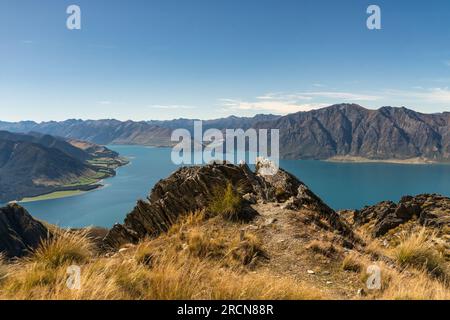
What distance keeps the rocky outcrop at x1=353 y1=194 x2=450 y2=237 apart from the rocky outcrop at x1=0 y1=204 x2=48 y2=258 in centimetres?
7747

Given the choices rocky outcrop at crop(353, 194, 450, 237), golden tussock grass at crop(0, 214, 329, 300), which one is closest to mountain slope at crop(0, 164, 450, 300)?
golden tussock grass at crop(0, 214, 329, 300)

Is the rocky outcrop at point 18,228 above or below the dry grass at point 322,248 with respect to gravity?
below

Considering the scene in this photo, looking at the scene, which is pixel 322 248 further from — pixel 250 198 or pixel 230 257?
pixel 250 198

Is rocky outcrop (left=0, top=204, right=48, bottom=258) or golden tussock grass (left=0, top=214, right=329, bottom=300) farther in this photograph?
rocky outcrop (left=0, top=204, right=48, bottom=258)

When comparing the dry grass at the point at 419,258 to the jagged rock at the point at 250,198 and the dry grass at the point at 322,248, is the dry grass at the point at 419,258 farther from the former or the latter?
the jagged rock at the point at 250,198

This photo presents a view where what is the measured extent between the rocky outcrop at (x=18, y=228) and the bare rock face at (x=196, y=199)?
260ft

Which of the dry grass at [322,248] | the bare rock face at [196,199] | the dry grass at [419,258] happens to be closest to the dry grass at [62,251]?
the dry grass at [322,248]

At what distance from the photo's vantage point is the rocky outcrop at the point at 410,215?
5024 centimetres

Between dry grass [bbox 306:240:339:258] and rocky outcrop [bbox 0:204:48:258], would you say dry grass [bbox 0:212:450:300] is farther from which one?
rocky outcrop [bbox 0:204:48:258]

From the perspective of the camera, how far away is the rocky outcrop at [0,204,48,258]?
280 ft
